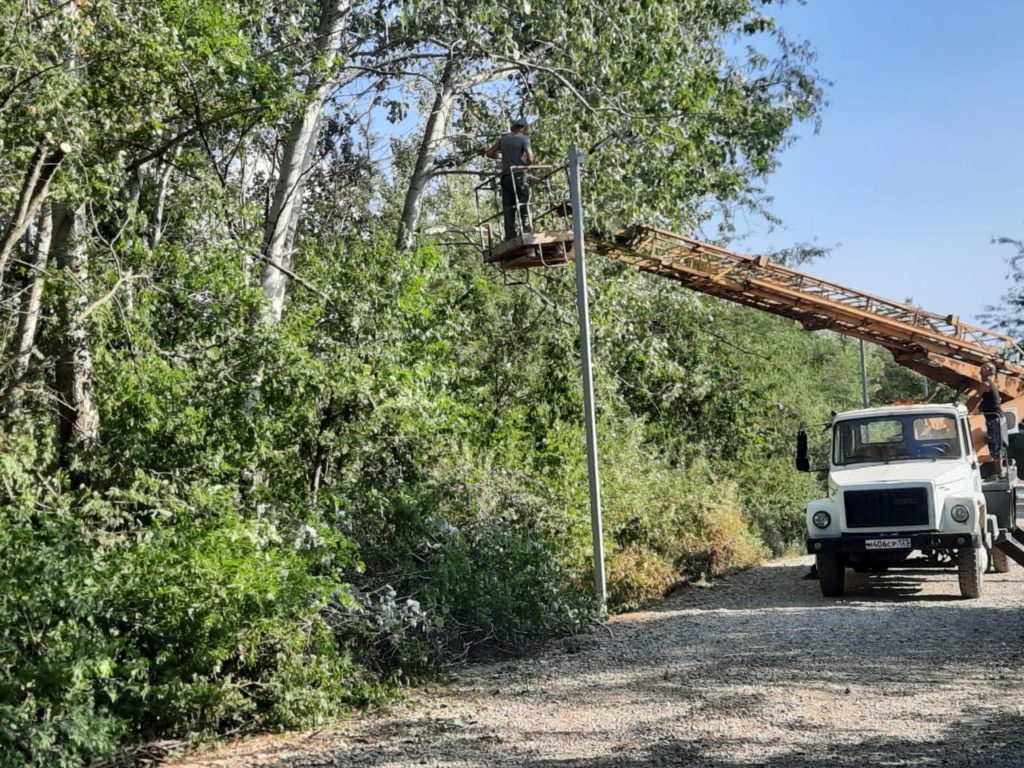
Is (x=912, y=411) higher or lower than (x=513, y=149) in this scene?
lower

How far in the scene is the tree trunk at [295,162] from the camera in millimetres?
13281

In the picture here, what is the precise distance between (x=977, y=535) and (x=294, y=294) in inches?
343

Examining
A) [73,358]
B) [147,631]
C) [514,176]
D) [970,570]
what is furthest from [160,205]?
[970,570]

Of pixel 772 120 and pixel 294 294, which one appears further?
pixel 772 120

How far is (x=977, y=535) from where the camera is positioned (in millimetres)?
13438

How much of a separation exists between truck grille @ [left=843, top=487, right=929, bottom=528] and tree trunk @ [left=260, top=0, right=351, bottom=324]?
24.6 feet

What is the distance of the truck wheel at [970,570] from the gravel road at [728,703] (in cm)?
80

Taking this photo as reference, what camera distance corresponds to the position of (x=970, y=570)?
1358 cm

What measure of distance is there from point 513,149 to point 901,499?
21.8 feet

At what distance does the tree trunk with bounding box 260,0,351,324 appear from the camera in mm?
13281

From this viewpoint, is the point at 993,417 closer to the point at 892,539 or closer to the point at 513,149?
the point at 892,539

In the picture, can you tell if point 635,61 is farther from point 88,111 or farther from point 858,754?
point 858,754

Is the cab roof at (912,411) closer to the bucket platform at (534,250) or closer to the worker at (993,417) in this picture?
the worker at (993,417)

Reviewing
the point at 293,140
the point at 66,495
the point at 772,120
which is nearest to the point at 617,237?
the point at 293,140
